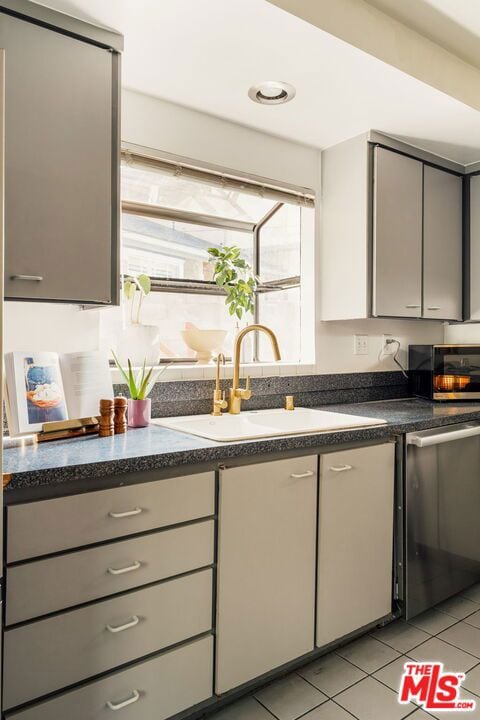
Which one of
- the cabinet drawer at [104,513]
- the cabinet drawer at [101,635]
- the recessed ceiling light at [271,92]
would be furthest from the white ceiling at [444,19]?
Answer: the cabinet drawer at [101,635]

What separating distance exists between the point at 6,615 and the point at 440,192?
2.64 meters

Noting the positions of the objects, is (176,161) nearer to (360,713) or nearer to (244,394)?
(244,394)

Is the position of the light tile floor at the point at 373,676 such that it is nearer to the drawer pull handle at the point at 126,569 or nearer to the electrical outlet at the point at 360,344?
the drawer pull handle at the point at 126,569

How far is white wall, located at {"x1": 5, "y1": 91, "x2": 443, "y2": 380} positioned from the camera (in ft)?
5.84

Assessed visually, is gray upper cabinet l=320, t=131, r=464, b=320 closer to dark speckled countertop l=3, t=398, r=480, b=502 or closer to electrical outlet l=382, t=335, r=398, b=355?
electrical outlet l=382, t=335, r=398, b=355

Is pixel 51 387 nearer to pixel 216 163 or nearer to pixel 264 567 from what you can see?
pixel 264 567

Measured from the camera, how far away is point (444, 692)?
1.73 metres

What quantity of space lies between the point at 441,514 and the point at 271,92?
1.87 m

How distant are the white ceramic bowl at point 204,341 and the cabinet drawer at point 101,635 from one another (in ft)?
3.58

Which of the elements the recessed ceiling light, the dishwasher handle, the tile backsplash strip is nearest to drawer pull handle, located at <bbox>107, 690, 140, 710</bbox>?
the tile backsplash strip

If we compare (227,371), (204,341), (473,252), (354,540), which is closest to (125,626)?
(354,540)

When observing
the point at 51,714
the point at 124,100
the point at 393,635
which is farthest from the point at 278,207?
the point at 51,714

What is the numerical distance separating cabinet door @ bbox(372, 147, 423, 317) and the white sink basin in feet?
1.91

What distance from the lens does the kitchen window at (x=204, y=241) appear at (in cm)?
229
